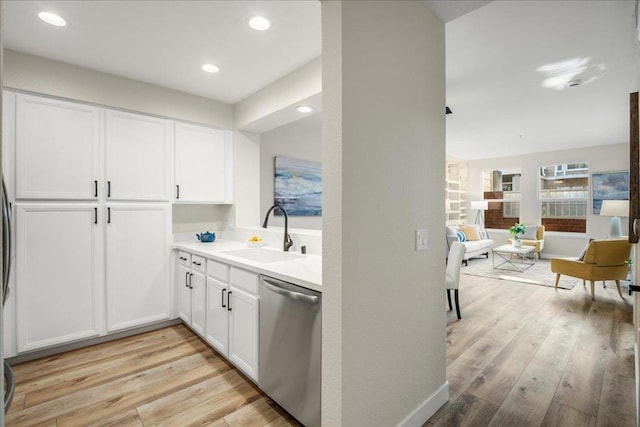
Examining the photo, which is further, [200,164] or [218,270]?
[200,164]

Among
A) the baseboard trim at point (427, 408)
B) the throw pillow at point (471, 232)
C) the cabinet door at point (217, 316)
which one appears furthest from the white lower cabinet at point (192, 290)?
the throw pillow at point (471, 232)

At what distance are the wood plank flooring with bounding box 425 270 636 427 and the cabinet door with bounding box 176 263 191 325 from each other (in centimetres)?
233

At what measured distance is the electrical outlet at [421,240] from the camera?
5.94 ft

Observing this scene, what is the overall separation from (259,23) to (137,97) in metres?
1.66

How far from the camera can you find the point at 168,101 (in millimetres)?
3264

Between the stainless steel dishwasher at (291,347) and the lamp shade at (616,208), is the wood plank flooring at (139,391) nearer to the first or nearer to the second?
the stainless steel dishwasher at (291,347)

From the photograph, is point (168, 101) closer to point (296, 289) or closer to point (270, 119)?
point (270, 119)

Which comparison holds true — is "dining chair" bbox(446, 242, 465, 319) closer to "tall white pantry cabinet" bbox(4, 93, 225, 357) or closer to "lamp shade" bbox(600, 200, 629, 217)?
"tall white pantry cabinet" bbox(4, 93, 225, 357)

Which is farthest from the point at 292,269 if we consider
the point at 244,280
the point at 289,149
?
→ the point at 289,149

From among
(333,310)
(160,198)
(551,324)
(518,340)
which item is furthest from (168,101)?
(551,324)

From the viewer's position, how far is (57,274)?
2666mm

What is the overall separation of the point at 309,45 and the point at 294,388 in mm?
2433

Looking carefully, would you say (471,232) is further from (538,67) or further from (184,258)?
(184,258)

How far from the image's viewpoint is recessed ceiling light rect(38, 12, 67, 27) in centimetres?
208
